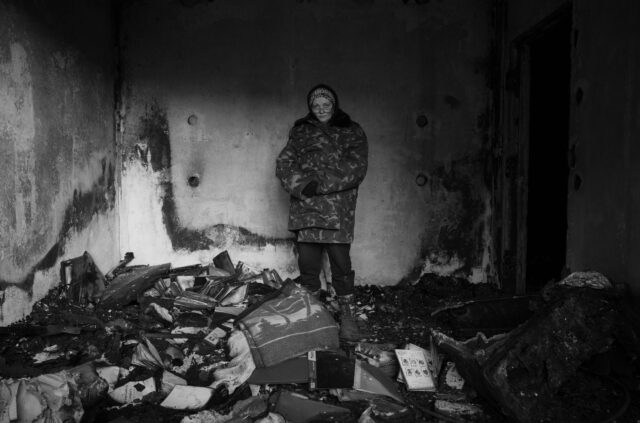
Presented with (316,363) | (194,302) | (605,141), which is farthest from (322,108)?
(316,363)

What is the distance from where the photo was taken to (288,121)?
4.71 metres

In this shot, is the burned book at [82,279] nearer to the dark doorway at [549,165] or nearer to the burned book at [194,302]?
the burned book at [194,302]

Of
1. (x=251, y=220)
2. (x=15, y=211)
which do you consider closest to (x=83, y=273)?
(x=15, y=211)

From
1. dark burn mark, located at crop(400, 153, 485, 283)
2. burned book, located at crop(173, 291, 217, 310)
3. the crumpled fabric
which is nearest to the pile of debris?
the crumpled fabric

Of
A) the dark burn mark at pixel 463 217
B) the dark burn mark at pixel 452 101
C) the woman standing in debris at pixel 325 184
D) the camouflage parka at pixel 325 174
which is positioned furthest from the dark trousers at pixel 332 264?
the dark burn mark at pixel 452 101

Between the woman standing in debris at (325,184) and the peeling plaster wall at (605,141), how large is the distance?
63.1 inches

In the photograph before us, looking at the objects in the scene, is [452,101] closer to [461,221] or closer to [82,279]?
[461,221]

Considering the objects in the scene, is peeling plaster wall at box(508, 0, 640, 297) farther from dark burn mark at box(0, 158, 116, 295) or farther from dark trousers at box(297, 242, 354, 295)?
dark burn mark at box(0, 158, 116, 295)

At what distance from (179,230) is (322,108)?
1.95 m

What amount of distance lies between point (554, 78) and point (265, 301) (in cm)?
380

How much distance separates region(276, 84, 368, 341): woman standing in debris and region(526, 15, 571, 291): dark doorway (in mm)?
2093

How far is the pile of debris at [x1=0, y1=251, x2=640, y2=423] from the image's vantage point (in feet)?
7.18

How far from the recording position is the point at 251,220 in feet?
15.7

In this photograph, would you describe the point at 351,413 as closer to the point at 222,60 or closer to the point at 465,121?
the point at 465,121
